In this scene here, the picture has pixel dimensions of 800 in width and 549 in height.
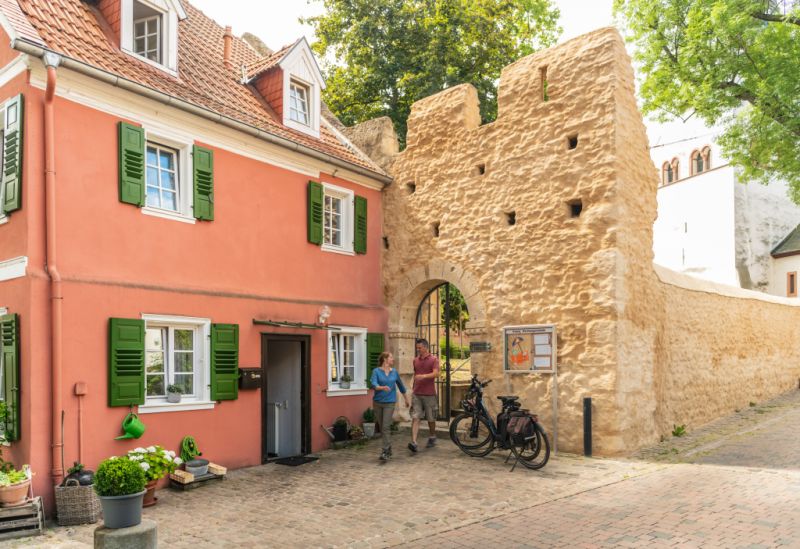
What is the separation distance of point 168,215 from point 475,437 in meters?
5.68

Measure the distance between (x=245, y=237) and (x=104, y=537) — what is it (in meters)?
5.70

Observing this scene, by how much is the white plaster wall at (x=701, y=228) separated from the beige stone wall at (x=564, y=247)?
548 inches

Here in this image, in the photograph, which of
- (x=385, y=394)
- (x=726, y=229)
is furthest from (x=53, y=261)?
(x=726, y=229)

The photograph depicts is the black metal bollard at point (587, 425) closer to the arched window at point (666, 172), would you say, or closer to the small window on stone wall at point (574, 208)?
the small window on stone wall at point (574, 208)

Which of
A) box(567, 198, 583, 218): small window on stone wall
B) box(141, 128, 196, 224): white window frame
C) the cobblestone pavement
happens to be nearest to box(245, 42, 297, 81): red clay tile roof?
box(141, 128, 196, 224): white window frame

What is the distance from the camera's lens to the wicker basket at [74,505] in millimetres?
6961

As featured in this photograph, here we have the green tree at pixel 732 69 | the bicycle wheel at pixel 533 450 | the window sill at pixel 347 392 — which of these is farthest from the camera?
the green tree at pixel 732 69

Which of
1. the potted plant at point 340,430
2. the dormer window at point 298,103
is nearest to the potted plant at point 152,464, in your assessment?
the potted plant at point 340,430

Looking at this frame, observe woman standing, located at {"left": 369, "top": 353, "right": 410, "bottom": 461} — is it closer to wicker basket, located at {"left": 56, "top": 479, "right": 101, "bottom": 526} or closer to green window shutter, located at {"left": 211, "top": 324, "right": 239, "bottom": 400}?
green window shutter, located at {"left": 211, "top": 324, "right": 239, "bottom": 400}

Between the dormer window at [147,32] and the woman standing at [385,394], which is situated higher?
the dormer window at [147,32]

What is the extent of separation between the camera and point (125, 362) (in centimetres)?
816

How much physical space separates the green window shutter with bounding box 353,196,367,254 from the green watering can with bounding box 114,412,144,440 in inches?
217

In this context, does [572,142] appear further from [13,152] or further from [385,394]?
[13,152]

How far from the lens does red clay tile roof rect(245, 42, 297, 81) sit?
11953 mm
